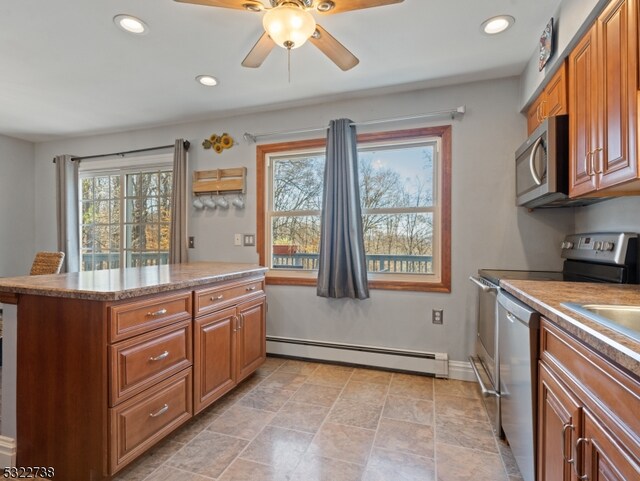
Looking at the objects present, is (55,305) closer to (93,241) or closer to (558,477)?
(558,477)

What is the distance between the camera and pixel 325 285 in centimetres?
285

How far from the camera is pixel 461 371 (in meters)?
2.61

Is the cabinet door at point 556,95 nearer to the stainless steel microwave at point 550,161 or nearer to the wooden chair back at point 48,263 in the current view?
the stainless steel microwave at point 550,161

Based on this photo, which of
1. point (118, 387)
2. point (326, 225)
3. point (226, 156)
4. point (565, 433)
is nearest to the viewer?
point (565, 433)

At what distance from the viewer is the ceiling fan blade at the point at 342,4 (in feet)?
4.59

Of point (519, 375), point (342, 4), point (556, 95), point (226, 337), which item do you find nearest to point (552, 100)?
point (556, 95)

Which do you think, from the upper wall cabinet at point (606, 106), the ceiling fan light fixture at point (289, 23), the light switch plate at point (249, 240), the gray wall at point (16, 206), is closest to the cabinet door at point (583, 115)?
the upper wall cabinet at point (606, 106)

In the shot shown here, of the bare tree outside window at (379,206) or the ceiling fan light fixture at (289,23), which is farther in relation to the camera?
the bare tree outside window at (379,206)

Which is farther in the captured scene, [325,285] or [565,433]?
[325,285]

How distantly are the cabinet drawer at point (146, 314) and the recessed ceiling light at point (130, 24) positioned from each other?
5.17 ft

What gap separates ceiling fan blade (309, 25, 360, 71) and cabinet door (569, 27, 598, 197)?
1.10 metres

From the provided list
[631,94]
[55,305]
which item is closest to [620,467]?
[631,94]

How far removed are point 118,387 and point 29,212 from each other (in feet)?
13.3

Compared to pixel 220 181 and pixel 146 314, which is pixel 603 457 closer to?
pixel 146 314
